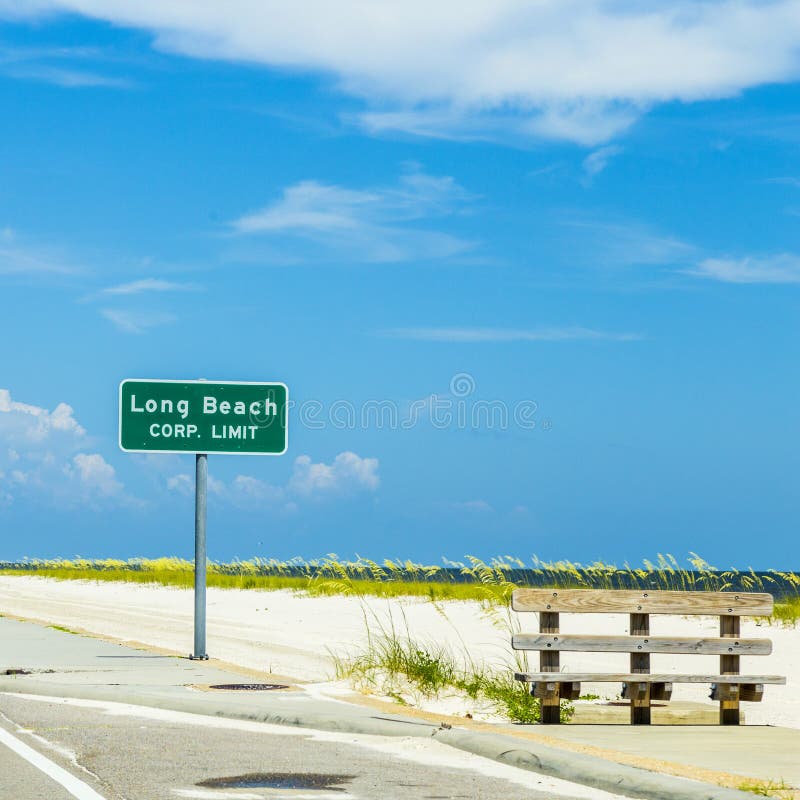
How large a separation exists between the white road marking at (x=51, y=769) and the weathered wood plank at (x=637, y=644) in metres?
4.71

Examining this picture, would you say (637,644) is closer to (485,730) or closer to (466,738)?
(485,730)

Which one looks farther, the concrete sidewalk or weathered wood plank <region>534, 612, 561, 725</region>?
weathered wood plank <region>534, 612, 561, 725</region>

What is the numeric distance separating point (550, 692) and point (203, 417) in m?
7.76

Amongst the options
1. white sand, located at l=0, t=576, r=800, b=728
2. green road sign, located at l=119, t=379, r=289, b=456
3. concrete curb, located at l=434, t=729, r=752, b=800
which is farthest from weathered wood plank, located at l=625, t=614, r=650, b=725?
green road sign, located at l=119, t=379, r=289, b=456

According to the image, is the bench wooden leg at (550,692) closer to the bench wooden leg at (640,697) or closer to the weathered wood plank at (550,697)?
the weathered wood plank at (550,697)

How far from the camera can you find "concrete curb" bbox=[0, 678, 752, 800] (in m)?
8.97

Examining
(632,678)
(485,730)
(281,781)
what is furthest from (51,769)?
(632,678)

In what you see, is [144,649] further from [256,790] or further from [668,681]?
[256,790]

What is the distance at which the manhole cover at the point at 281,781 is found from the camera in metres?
9.28

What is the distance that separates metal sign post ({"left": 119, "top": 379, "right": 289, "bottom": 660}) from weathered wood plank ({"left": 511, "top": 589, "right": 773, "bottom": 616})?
665 cm

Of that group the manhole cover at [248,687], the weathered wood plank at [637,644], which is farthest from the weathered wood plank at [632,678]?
the manhole cover at [248,687]

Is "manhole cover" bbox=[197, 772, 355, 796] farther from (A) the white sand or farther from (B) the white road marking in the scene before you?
(A) the white sand

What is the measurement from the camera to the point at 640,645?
13.5 metres

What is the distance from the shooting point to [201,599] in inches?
744
